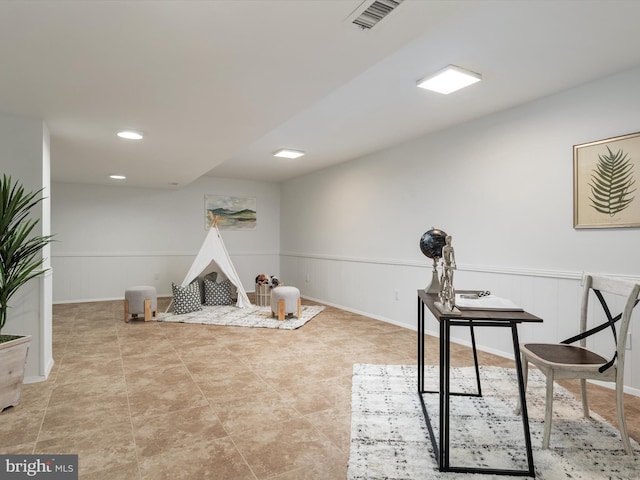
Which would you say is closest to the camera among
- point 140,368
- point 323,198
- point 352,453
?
point 352,453

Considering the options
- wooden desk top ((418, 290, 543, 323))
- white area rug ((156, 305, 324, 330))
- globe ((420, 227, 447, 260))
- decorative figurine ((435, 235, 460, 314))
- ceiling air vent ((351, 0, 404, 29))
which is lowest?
white area rug ((156, 305, 324, 330))

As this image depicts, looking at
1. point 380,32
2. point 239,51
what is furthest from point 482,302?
point 239,51

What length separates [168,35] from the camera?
1821 mm

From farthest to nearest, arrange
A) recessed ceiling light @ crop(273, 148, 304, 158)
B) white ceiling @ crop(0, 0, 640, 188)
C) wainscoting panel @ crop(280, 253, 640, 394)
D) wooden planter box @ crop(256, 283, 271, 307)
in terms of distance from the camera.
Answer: wooden planter box @ crop(256, 283, 271, 307), recessed ceiling light @ crop(273, 148, 304, 158), wainscoting panel @ crop(280, 253, 640, 394), white ceiling @ crop(0, 0, 640, 188)

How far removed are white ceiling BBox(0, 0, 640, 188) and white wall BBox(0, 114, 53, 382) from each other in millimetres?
146

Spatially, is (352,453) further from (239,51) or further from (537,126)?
(537,126)

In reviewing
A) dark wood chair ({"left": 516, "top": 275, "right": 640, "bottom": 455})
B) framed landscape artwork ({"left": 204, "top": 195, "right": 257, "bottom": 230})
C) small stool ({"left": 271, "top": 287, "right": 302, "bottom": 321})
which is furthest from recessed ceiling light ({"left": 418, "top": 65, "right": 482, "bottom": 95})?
framed landscape artwork ({"left": 204, "top": 195, "right": 257, "bottom": 230})

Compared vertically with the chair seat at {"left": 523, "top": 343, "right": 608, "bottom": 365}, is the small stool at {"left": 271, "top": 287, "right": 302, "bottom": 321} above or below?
below

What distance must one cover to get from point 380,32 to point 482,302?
4.71ft

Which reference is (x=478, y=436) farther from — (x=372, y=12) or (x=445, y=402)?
(x=372, y=12)

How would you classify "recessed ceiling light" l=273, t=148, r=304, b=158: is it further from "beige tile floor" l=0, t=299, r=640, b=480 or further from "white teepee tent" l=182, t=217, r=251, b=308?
"beige tile floor" l=0, t=299, r=640, b=480

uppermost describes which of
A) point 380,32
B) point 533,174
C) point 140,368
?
point 380,32

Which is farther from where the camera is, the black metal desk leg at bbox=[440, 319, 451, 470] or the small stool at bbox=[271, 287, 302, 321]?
the small stool at bbox=[271, 287, 302, 321]

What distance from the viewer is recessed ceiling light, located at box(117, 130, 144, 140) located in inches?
139
